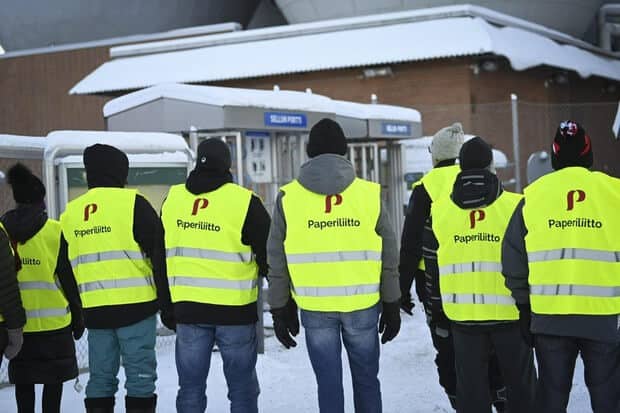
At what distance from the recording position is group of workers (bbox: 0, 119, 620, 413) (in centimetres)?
527

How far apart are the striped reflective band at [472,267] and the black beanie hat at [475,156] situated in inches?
23.5

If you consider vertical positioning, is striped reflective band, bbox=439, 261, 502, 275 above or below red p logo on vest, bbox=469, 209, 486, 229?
below

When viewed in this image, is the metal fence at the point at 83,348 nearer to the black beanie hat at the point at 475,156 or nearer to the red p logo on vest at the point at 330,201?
the red p logo on vest at the point at 330,201

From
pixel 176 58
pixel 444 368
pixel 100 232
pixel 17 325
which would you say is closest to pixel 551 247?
pixel 444 368

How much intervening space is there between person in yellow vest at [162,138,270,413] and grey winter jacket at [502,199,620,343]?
1.47 m

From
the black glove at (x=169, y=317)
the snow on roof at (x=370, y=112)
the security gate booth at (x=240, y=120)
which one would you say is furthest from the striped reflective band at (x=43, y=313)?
the snow on roof at (x=370, y=112)

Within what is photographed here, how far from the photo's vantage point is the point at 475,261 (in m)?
5.69

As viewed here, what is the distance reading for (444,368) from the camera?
6.58m

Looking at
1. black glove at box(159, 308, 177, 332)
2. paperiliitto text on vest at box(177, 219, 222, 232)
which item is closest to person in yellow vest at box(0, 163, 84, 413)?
black glove at box(159, 308, 177, 332)

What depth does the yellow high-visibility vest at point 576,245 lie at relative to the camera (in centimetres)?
504

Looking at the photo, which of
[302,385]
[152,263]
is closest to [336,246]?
[152,263]

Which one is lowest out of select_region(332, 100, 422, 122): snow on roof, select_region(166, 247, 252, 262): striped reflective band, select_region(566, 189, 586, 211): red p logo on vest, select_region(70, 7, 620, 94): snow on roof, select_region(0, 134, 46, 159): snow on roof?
select_region(166, 247, 252, 262): striped reflective band

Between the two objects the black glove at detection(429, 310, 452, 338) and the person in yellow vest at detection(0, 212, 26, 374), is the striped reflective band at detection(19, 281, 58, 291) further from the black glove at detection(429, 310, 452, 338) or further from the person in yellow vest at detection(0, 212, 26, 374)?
the black glove at detection(429, 310, 452, 338)

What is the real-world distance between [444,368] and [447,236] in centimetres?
122
